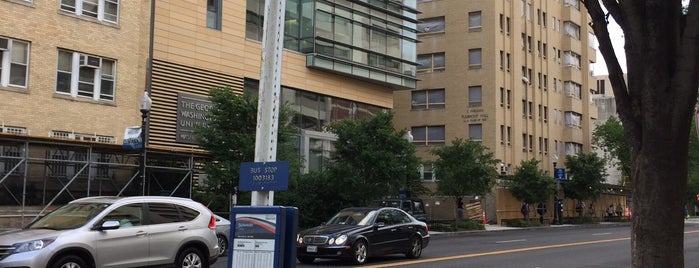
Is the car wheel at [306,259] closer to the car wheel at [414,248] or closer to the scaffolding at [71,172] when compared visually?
the car wheel at [414,248]

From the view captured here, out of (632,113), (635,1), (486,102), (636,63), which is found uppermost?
(486,102)

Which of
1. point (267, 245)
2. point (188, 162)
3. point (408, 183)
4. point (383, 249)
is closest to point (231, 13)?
point (188, 162)

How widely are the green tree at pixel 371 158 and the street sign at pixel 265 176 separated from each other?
67.2 ft

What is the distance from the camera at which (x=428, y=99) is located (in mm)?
54531

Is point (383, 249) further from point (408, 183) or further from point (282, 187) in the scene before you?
point (408, 183)

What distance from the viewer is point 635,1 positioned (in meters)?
5.42

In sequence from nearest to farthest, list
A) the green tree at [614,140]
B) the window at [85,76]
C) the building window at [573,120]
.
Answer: the window at [85,76] → the green tree at [614,140] → the building window at [573,120]

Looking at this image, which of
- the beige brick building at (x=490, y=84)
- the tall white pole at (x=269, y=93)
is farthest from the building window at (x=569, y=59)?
the tall white pole at (x=269, y=93)

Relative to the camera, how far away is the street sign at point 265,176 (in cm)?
655

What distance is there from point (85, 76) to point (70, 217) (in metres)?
17.1

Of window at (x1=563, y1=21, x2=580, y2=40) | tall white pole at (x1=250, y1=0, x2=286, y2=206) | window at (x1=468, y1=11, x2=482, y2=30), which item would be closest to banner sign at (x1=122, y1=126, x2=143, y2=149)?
tall white pole at (x1=250, y1=0, x2=286, y2=206)

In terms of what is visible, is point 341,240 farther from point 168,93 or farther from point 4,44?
point 168,93

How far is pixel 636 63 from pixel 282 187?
3.31 meters

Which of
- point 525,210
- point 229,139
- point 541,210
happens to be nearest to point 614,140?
point 541,210
